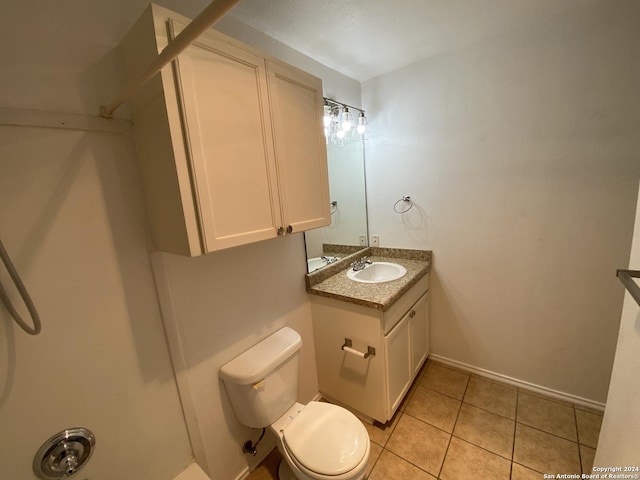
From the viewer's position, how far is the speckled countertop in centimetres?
144

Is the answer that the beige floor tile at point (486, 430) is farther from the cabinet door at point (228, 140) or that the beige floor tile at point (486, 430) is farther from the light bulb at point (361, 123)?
the light bulb at point (361, 123)

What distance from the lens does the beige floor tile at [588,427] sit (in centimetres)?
142

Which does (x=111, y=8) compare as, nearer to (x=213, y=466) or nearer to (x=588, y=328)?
(x=213, y=466)

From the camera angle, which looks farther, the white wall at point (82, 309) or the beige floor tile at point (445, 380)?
the beige floor tile at point (445, 380)

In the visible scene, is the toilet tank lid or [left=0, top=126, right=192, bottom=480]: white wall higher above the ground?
[left=0, top=126, right=192, bottom=480]: white wall

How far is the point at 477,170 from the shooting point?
1.72 m

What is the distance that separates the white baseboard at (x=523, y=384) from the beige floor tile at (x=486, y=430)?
351 mm

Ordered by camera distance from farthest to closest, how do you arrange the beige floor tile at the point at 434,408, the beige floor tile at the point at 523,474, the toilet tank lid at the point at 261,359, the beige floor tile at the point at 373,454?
the beige floor tile at the point at 434,408
the beige floor tile at the point at 373,454
the beige floor tile at the point at 523,474
the toilet tank lid at the point at 261,359

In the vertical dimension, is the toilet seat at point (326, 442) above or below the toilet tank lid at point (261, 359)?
below

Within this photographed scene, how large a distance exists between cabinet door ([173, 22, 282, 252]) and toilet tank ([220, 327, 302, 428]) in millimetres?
607

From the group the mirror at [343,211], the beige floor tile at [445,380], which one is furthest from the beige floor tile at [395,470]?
the mirror at [343,211]

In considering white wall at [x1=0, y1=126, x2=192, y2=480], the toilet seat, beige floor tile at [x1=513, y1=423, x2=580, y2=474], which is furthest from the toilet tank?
beige floor tile at [x1=513, y1=423, x2=580, y2=474]

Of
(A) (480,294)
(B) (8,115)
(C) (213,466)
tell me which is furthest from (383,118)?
(C) (213,466)

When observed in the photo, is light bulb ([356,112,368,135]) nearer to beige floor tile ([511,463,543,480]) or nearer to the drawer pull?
the drawer pull
